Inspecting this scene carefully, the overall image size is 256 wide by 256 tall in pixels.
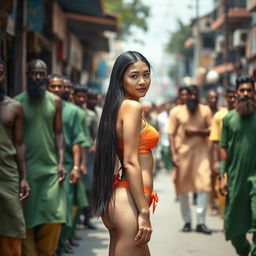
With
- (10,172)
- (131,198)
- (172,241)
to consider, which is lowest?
(172,241)

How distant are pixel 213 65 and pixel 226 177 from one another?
48780 millimetres

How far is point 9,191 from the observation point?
20.7ft

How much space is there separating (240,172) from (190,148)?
315 cm

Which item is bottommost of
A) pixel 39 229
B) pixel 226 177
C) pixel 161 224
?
pixel 161 224

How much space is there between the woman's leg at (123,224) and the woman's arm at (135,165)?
0.18 ft

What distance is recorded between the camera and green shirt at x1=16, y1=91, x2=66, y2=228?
23.2 ft

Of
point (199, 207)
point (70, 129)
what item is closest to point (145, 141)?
point (70, 129)

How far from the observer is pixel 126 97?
15.4 ft

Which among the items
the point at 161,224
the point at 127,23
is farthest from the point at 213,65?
the point at 161,224

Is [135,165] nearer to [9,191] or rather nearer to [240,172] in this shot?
[9,191]

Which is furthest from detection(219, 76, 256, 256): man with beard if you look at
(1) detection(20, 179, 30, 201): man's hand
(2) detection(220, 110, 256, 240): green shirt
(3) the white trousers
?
(3) the white trousers

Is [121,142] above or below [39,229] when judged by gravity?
above

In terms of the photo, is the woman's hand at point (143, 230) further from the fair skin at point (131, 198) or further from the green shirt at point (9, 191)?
the green shirt at point (9, 191)

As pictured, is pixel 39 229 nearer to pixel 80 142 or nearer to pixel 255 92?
pixel 80 142
